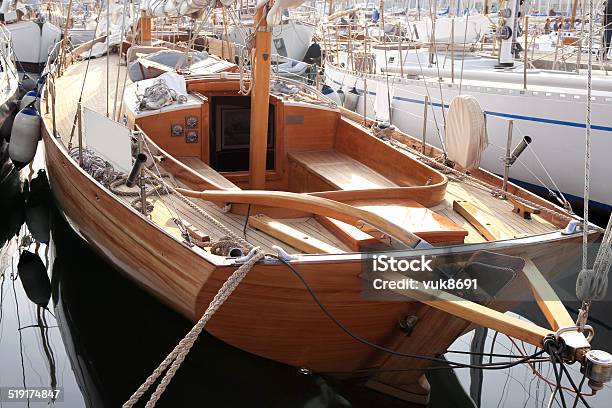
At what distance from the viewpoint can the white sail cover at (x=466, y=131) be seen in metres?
5.82

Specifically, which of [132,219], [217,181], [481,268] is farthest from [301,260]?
[217,181]

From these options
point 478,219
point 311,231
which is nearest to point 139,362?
point 311,231

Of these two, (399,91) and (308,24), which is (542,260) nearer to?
(399,91)

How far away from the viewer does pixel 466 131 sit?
589cm

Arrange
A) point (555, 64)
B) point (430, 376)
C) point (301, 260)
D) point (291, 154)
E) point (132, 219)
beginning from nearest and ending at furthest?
point (301, 260), point (132, 219), point (430, 376), point (291, 154), point (555, 64)

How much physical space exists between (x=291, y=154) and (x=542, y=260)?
10.0 feet

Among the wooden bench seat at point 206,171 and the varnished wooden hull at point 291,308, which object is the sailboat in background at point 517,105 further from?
the varnished wooden hull at point 291,308

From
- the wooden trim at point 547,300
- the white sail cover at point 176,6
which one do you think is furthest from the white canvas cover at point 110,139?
the wooden trim at point 547,300

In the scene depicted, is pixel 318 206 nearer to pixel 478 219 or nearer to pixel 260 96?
pixel 478 219

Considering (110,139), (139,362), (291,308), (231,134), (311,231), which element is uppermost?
(110,139)

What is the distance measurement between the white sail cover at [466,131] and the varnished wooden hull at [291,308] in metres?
1.54

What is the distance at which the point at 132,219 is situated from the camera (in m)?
5.01

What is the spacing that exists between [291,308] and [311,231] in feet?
2.73

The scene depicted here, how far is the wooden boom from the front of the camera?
439 centimetres
